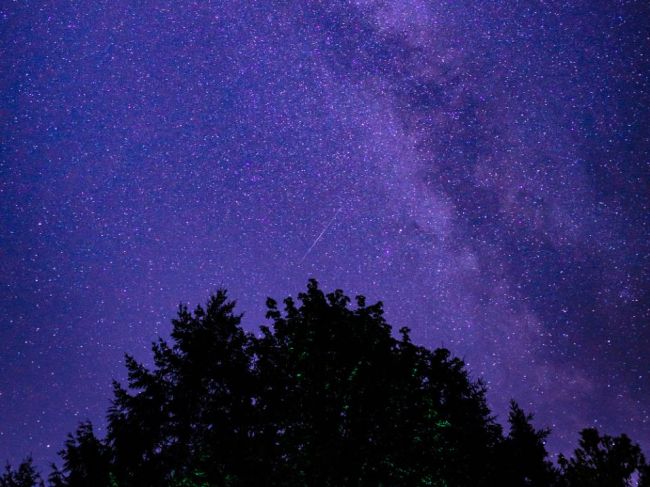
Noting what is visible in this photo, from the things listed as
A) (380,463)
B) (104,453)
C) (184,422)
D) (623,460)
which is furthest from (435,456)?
(104,453)

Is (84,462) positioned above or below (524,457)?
above

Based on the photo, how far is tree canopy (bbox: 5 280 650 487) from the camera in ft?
35.0

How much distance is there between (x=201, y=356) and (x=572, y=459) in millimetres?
15333

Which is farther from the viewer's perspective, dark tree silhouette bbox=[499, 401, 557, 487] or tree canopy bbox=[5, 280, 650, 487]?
dark tree silhouette bbox=[499, 401, 557, 487]

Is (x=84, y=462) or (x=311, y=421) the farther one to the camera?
(x=84, y=462)

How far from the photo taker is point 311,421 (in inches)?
431

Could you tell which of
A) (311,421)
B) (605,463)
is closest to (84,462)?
(311,421)

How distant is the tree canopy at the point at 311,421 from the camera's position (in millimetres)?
10664

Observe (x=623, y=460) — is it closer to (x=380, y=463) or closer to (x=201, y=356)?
(x=380, y=463)

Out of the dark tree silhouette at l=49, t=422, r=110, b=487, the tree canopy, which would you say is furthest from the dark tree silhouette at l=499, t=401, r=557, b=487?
the dark tree silhouette at l=49, t=422, r=110, b=487

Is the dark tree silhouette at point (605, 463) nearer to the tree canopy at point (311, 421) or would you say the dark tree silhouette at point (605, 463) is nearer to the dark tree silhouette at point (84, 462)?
the tree canopy at point (311, 421)

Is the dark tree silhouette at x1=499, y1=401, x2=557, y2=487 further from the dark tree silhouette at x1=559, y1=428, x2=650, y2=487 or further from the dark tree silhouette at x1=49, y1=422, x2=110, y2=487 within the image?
the dark tree silhouette at x1=49, y1=422, x2=110, y2=487

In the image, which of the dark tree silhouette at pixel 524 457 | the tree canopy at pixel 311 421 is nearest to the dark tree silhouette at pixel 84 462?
the tree canopy at pixel 311 421

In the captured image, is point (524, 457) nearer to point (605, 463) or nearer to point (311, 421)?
point (605, 463)
